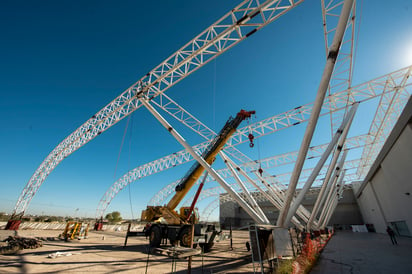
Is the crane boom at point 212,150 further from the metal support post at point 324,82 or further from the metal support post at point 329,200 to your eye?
the metal support post at point 329,200

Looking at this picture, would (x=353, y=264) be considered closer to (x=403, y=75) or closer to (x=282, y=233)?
(x=282, y=233)

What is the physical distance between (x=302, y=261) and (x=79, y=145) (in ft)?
Answer: 65.4

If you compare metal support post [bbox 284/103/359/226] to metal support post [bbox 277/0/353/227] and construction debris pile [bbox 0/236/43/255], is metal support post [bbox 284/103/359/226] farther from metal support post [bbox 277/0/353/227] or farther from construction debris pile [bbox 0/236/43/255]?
construction debris pile [bbox 0/236/43/255]

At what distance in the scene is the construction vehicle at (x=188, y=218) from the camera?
404 inches

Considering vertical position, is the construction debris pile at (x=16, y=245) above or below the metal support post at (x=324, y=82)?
below

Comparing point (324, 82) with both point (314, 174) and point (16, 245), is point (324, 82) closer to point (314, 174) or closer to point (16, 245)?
point (314, 174)

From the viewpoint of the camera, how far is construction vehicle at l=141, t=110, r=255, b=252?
10250 mm

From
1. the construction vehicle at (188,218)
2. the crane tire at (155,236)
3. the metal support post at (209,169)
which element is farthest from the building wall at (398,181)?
the crane tire at (155,236)

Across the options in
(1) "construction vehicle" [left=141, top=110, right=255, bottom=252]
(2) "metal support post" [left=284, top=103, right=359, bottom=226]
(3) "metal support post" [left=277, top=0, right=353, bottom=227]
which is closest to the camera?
(3) "metal support post" [left=277, top=0, right=353, bottom=227]

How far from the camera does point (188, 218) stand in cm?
1138

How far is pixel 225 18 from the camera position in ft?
25.4

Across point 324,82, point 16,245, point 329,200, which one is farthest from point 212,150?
point 329,200

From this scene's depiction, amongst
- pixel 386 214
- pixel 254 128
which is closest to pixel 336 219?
pixel 386 214

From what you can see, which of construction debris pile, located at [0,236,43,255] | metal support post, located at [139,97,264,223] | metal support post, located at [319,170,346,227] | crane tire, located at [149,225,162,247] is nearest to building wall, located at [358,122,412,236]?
metal support post, located at [319,170,346,227]
